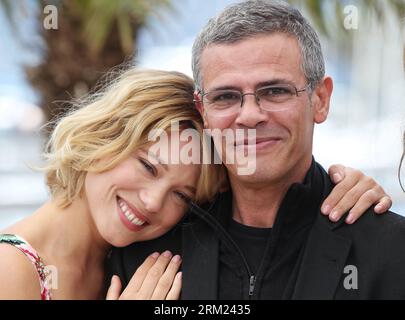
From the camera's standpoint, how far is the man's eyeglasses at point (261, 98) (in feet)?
7.65

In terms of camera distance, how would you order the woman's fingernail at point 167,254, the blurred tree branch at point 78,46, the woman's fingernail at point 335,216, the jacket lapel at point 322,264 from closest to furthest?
the jacket lapel at point 322,264
the woman's fingernail at point 335,216
the woman's fingernail at point 167,254
the blurred tree branch at point 78,46

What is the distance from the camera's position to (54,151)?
9.04 feet

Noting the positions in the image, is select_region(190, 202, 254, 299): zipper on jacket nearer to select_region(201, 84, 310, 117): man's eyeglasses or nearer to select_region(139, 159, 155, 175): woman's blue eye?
select_region(139, 159, 155, 175): woman's blue eye

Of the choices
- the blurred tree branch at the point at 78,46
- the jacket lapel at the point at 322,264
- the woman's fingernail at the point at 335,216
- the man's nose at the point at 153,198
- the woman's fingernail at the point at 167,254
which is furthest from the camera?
the blurred tree branch at the point at 78,46

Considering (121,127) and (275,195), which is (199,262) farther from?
(121,127)

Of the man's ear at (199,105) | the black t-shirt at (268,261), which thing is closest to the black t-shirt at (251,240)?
the black t-shirt at (268,261)

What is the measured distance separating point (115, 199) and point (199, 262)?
1.33ft

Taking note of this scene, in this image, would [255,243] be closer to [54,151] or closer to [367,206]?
[367,206]

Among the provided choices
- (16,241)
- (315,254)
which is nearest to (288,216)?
(315,254)

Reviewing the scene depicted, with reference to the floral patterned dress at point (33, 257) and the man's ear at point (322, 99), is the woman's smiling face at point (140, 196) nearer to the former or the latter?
the floral patterned dress at point (33, 257)

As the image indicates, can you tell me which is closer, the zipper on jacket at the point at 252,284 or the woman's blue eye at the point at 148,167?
the zipper on jacket at the point at 252,284

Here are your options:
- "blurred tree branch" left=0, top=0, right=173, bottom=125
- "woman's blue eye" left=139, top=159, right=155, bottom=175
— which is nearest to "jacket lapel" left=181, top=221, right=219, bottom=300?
"woman's blue eye" left=139, top=159, right=155, bottom=175

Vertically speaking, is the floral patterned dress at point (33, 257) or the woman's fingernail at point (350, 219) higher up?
the woman's fingernail at point (350, 219)
